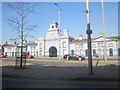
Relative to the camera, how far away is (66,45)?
5197 cm

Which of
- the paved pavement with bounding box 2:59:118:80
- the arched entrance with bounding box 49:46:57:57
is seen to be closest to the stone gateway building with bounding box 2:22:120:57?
the arched entrance with bounding box 49:46:57:57

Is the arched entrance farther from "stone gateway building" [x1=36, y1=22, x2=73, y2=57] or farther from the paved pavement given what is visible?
the paved pavement

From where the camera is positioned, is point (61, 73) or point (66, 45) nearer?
point (61, 73)

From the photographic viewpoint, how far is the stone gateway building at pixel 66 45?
44.8 metres

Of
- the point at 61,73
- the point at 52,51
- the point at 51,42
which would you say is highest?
the point at 51,42

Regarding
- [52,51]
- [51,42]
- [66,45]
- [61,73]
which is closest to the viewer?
[61,73]

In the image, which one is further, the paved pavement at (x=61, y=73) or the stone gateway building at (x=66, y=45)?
the stone gateway building at (x=66, y=45)

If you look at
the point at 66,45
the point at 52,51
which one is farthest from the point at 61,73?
the point at 52,51

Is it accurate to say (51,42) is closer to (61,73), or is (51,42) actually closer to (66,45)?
(66,45)

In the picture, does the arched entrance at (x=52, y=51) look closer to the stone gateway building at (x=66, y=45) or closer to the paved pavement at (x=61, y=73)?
the stone gateway building at (x=66, y=45)

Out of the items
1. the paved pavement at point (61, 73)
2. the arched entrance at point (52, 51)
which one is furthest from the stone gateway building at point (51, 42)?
the paved pavement at point (61, 73)

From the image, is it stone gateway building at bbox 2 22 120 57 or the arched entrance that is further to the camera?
the arched entrance

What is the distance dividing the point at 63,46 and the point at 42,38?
36.9 ft

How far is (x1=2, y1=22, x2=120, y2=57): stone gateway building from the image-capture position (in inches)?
1765
